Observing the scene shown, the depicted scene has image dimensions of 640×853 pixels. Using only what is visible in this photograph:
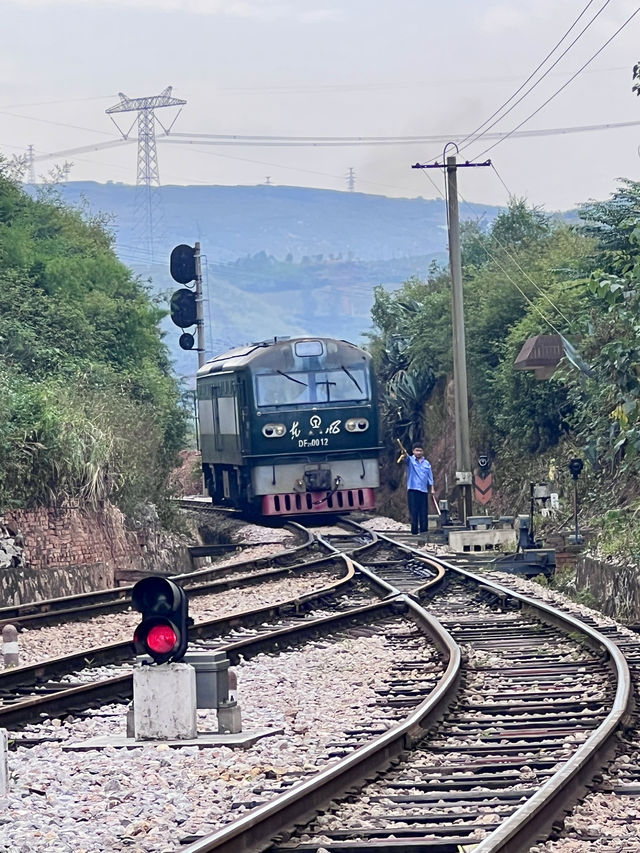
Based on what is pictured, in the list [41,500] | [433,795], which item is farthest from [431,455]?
[433,795]

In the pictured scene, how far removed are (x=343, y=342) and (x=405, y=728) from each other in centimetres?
2033

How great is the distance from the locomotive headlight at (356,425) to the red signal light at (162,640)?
1906 cm

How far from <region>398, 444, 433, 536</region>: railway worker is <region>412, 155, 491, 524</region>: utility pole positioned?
193cm

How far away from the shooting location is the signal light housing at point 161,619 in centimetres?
841

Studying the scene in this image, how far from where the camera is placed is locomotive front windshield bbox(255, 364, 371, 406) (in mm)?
27266

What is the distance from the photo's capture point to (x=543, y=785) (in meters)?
6.39

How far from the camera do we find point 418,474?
2397 centimetres

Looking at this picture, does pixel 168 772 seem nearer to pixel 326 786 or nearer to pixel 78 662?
pixel 326 786

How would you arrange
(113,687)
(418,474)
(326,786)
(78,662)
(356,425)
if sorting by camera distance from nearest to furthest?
(326,786)
(113,687)
(78,662)
(418,474)
(356,425)

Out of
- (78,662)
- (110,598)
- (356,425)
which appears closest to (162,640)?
(78,662)

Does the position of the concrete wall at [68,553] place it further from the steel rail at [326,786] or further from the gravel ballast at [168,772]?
the steel rail at [326,786]

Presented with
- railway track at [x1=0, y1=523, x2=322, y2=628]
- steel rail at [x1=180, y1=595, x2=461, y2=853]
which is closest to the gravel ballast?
steel rail at [x1=180, y1=595, x2=461, y2=853]

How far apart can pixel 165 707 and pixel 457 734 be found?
5.35ft

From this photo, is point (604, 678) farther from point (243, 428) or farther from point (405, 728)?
point (243, 428)
